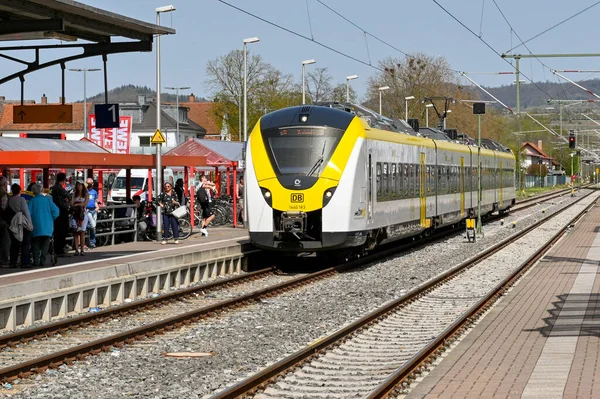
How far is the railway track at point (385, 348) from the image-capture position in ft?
33.5

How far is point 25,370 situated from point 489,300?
8.92 metres

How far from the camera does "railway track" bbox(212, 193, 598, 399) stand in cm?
1021

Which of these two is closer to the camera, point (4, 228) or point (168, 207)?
point (4, 228)

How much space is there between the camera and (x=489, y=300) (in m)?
17.6

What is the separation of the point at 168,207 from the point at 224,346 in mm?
14969

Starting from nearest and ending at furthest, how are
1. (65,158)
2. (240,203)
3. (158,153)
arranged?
1. (65,158)
2. (158,153)
3. (240,203)

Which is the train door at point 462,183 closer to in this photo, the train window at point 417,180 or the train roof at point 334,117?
the train window at point 417,180

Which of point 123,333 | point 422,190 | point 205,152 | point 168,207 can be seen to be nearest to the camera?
point 123,333

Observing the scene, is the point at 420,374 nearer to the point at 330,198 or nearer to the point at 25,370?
the point at 25,370

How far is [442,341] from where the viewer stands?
42.3ft

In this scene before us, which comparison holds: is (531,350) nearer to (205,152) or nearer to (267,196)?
(267,196)

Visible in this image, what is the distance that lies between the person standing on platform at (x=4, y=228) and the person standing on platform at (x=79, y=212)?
281 centimetres

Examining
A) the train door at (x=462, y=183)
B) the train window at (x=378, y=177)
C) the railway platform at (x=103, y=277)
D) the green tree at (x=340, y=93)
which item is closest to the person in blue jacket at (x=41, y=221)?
the railway platform at (x=103, y=277)

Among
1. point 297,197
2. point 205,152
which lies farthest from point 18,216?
point 205,152
